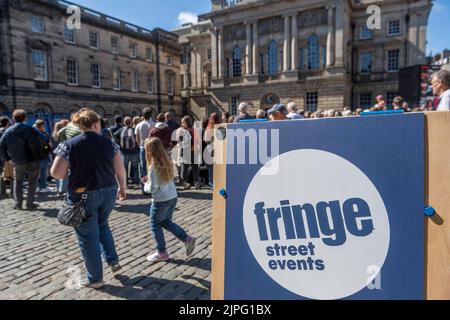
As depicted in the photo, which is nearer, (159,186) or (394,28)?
(159,186)

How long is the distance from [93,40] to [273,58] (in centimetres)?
1995

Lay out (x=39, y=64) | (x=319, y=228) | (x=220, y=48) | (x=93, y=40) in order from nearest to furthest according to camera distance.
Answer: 1. (x=319, y=228)
2. (x=39, y=64)
3. (x=93, y=40)
4. (x=220, y=48)

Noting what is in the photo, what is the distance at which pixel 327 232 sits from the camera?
78.4 inches

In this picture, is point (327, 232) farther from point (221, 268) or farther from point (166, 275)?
point (166, 275)

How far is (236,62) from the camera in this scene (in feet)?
119

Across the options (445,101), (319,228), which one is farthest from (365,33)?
(319,228)

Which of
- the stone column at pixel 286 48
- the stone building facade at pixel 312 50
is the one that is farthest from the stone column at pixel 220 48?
the stone column at pixel 286 48

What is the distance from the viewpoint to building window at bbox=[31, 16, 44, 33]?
26592 mm

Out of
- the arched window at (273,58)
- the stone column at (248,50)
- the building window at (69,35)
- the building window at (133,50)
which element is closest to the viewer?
the building window at (69,35)

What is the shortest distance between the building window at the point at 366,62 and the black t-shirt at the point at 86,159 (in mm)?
37617

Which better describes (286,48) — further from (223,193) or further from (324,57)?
(223,193)

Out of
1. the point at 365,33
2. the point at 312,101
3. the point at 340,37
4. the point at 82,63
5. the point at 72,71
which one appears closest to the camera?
the point at 340,37

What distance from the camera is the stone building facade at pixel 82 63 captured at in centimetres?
2531

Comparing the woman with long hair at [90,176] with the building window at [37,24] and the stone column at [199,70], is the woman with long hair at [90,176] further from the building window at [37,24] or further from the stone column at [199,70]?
the stone column at [199,70]
